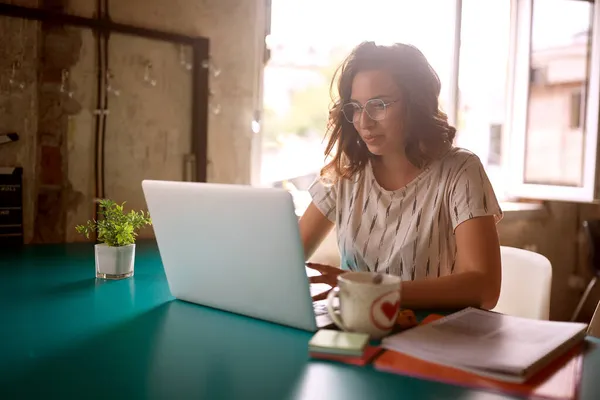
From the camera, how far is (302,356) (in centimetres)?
84

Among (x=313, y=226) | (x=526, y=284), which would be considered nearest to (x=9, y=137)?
(x=313, y=226)

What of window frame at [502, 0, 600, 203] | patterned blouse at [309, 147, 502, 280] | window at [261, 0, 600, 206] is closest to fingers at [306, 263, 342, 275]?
patterned blouse at [309, 147, 502, 280]

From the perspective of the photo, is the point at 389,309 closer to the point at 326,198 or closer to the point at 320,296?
the point at 320,296

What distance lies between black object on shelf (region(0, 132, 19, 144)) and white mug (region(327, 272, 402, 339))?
1.40m

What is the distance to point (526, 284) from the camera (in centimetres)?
152

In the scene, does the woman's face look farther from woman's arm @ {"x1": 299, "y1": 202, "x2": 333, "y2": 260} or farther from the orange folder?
the orange folder

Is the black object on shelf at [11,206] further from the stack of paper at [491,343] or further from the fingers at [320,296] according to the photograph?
the stack of paper at [491,343]

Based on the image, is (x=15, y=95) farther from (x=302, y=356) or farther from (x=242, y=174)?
(x=302, y=356)

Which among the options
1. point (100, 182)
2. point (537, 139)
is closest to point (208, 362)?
point (100, 182)

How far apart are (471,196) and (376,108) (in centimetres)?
33

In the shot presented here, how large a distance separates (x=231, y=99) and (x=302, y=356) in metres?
1.59

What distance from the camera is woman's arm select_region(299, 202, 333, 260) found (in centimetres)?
161

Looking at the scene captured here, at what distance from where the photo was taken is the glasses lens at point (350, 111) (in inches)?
58.6

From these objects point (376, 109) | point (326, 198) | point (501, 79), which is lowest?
point (326, 198)
